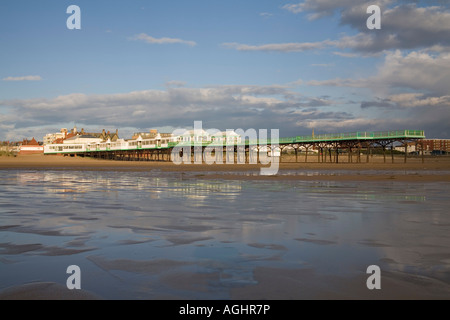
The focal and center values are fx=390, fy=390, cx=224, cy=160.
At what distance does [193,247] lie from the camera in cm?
527

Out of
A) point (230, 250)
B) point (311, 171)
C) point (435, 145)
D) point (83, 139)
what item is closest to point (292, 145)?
point (311, 171)

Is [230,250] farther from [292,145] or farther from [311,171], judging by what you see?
[292,145]

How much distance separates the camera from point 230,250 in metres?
5.09

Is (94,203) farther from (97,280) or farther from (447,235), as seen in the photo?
(447,235)

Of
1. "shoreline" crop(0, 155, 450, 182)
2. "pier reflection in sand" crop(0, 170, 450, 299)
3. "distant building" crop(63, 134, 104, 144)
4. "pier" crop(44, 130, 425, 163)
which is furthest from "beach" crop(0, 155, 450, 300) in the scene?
"distant building" crop(63, 134, 104, 144)

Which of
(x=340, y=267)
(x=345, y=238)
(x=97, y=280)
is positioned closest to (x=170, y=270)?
(x=97, y=280)

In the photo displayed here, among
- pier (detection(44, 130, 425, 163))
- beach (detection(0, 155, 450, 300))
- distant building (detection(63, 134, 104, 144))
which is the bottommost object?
beach (detection(0, 155, 450, 300))

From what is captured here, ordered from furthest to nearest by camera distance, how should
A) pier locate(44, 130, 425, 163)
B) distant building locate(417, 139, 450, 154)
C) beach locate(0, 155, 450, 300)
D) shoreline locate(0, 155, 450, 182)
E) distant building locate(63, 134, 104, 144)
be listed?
distant building locate(417, 139, 450, 154) → distant building locate(63, 134, 104, 144) → pier locate(44, 130, 425, 163) → shoreline locate(0, 155, 450, 182) → beach locate(0, 155, 450, 300)

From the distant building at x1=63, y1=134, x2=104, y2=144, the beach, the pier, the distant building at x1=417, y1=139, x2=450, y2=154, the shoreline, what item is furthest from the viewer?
the distant building at x1=417, y1=139, x2=450, y2=154

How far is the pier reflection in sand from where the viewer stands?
3.61 meters

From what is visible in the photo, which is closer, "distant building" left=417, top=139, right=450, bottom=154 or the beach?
the beach

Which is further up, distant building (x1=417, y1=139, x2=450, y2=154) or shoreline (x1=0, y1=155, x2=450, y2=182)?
distant building (x1=417, y1=139, x2=450, y2=154)

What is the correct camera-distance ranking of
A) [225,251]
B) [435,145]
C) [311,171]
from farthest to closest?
[435,145] → [311,171] → [225,251]

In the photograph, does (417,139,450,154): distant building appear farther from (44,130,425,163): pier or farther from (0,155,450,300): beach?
(0,155,450,300): beach
